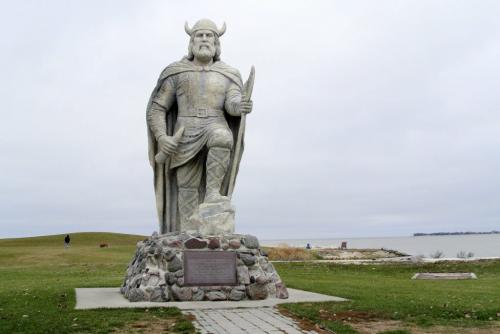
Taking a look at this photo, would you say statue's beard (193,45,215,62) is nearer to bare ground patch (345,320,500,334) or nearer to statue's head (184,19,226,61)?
statue's head (184,19,226,61)

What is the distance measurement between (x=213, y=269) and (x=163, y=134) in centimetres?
287

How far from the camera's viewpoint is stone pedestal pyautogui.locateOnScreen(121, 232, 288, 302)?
10.6m

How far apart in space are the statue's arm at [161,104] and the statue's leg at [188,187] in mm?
890

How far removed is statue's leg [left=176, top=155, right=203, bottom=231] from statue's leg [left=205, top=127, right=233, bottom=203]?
1.35 feet

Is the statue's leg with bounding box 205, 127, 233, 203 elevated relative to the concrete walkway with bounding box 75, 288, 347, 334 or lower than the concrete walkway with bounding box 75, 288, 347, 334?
elevated

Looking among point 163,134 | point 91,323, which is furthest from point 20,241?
point 91,323

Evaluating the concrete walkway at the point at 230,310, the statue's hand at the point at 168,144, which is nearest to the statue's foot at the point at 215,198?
the statue's hand at the point at 168,144

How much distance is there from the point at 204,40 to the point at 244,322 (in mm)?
6222

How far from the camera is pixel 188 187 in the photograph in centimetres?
1235

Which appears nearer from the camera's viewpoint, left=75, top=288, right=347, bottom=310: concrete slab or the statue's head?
left=75, top=288, right=347, bottom=310: concrete slab

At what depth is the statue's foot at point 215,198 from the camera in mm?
11781

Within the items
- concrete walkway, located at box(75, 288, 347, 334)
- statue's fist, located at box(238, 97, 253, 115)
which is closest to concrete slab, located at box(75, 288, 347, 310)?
concrete walkway, located at box(75, 288, 347, 334)

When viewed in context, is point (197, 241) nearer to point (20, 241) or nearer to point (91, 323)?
point (91, 323)

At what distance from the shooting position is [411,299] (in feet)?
36.9
